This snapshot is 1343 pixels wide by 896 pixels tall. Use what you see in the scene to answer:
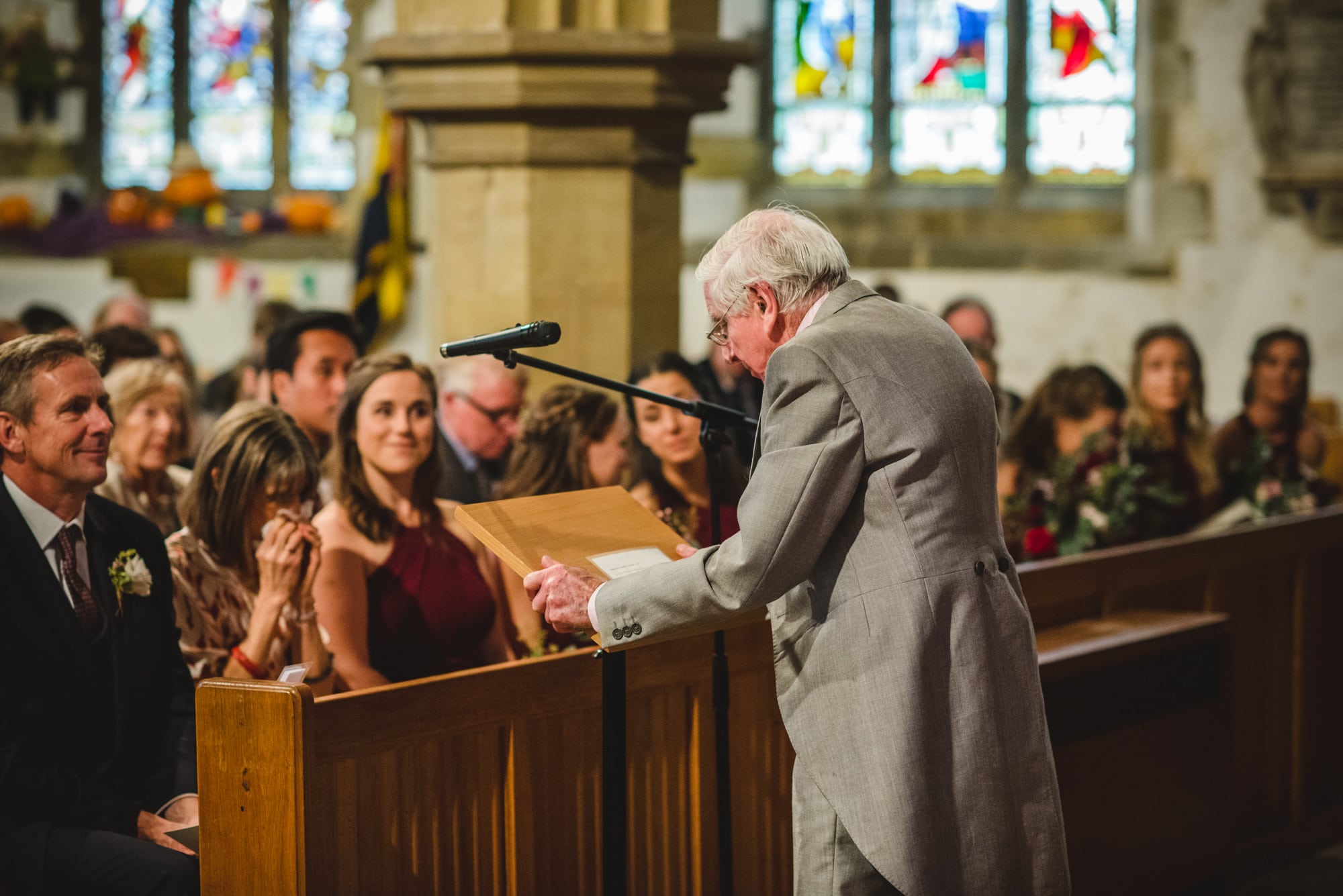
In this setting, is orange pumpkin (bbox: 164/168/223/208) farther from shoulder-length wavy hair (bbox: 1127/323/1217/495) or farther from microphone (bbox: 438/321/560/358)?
microphone (bbox: 438/321/560/358)

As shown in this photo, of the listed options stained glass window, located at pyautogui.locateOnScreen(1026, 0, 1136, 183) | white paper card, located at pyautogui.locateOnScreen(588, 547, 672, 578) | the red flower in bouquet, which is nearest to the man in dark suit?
white paper card, located at pyautogui.locateOnScreen(588, 547, 672, 578)

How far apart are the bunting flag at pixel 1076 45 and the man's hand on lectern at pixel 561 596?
8.54m

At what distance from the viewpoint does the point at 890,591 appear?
94.7 inches

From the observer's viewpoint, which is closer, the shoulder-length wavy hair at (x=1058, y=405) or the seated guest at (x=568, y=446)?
the seated guest at (x=568, y=446)

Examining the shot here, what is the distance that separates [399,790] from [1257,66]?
8.45m

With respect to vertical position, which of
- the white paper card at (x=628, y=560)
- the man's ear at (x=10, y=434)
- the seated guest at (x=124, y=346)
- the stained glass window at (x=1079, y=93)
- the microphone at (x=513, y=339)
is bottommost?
the white paper card at (x=628, y=560)

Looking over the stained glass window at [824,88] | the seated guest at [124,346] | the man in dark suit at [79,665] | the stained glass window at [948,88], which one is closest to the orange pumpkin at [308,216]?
the stained glass window at [824,88]

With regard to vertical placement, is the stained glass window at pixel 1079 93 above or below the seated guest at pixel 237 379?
above

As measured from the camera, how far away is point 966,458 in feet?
8.05

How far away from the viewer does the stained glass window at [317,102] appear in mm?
11438

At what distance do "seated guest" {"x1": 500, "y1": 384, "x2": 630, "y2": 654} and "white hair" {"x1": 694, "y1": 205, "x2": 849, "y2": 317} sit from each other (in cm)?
204

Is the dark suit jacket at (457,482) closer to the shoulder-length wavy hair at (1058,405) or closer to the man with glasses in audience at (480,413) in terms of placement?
the man with glasses in audience at (480,413)

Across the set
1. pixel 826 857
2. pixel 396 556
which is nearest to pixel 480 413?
pixel 396 556

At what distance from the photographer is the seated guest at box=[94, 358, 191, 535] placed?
14.8ft
